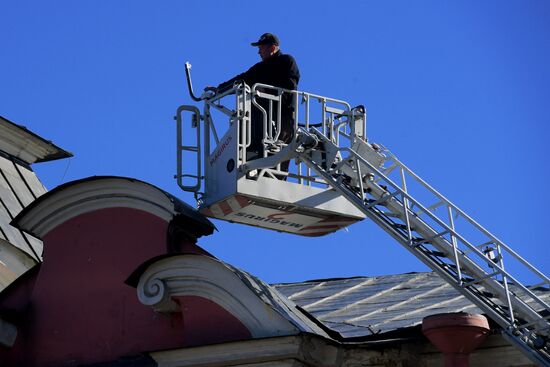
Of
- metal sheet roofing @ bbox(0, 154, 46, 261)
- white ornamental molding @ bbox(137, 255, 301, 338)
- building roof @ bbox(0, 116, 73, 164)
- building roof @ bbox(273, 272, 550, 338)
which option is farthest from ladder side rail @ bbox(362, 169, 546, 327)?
building roof @ bbox(0, 116, 73, 164)

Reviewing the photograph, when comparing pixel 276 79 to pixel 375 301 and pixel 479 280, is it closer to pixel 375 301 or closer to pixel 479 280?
pixel 375 301

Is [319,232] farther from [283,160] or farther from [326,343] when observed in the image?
[326,343]

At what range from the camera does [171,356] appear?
1869cm

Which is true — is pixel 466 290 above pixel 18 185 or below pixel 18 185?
below

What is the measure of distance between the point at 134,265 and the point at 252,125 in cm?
232

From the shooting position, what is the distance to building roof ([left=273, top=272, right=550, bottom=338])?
19742 mm

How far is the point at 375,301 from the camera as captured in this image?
70.5 feet

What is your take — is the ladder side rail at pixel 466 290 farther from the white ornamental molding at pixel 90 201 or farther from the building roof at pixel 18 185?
the building roof at pixel 18 185

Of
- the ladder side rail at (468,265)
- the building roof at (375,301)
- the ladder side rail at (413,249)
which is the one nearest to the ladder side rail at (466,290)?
the ladder side rail at (413,249)

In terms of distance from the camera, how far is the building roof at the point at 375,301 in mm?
19742

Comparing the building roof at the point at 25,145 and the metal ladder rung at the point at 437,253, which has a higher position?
the building roof at the point at 25,145

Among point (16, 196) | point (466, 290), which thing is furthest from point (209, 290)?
point (16, 196)

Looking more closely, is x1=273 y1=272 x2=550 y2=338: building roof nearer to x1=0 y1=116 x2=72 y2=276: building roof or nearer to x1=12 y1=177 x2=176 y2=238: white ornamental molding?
x1=12 y1=177 x2=176 y2=238: white ornamental molding

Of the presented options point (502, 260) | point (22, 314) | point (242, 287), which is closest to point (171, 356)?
point (242, 287)
